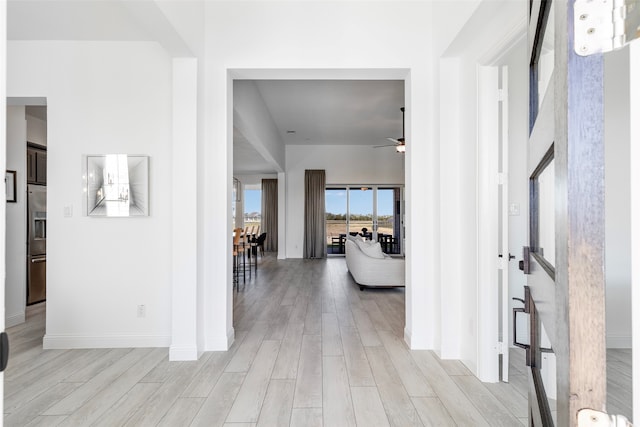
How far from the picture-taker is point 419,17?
316 cm

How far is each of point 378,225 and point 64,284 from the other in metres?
8.46

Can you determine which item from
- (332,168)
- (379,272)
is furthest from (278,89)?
(332,168)

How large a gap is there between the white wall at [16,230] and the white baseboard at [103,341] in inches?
47.6

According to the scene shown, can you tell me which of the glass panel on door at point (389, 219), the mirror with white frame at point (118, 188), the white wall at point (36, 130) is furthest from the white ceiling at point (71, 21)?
the glass panel on door at point (389, 219)

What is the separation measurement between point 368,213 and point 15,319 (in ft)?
27.5

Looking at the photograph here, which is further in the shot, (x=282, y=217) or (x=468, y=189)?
(x=282, y=217)

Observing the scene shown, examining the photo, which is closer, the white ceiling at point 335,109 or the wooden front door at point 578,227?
the wooden front door at point 578,227

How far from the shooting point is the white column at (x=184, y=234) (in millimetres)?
2908

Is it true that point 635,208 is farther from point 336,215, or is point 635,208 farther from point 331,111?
point 336,215

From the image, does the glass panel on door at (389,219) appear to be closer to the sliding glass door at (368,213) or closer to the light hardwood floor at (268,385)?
the sliding glass door at (368,213)

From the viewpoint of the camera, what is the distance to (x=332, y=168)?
10.2m

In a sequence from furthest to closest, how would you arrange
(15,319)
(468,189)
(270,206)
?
(270,206) < (15,319) < (468,189)

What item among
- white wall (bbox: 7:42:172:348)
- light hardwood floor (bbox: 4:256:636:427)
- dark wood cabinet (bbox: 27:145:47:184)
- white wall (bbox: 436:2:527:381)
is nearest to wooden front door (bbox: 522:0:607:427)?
light hardwood floor (bbox: 4:256:636:427)

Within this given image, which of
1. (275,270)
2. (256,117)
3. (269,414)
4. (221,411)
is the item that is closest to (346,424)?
(269,414)
